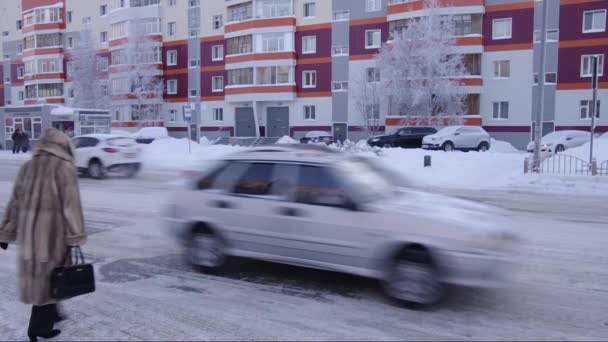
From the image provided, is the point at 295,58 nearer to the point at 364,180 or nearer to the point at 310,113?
the point at 310,113

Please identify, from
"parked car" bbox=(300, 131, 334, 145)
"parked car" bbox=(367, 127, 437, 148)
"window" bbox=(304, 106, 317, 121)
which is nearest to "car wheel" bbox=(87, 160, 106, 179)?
"parked car" bbox=(367, 127, 437, 148)

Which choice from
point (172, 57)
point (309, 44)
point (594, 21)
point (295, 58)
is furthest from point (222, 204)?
point (172, 57)

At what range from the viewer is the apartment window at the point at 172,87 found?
52.6 meters

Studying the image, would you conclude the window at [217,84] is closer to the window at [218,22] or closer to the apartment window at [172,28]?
the window at [218,22]

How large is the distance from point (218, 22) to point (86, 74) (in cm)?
1548

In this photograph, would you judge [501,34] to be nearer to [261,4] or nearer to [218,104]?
[261,4]

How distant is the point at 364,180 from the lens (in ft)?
19.1

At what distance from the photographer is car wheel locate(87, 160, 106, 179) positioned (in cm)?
1845

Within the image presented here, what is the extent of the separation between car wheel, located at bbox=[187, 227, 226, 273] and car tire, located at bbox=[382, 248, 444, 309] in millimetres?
2137

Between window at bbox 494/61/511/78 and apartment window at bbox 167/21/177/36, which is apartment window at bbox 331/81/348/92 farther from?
apartment window at bbox 167/21/177/36

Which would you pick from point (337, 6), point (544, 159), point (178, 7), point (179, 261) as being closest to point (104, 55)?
point (178, 7)

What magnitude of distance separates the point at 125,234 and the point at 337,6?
37.5 meters

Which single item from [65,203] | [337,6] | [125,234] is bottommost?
[125,234]

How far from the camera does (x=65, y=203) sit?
4.16m
